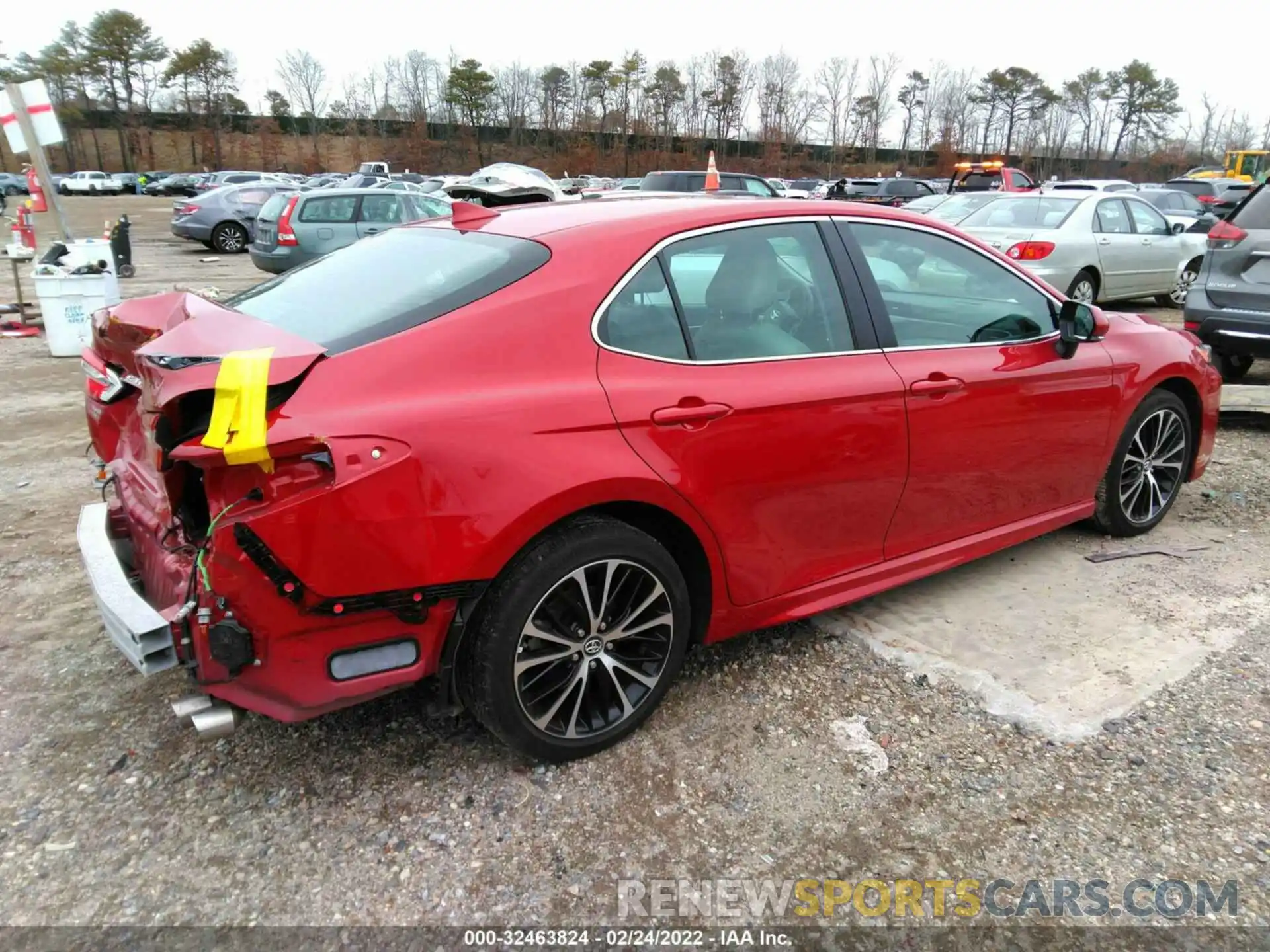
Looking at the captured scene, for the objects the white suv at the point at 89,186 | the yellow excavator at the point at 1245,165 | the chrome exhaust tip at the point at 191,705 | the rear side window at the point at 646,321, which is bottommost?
the white suv at the point at 89,186

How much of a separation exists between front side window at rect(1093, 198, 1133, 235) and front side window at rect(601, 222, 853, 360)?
8920 millimetres

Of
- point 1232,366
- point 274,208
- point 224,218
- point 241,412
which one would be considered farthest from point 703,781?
point 224,218

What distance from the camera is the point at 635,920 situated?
219cm

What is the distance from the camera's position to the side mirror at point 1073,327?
3723 millimetres

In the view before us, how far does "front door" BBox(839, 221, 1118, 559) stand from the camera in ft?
10.8

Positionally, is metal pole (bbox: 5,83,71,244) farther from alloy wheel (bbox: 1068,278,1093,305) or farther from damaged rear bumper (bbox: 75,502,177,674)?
alloy wheel (bbox: 1068,278,1093,305)

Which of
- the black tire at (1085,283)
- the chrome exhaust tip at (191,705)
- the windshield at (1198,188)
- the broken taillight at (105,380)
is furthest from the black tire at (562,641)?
the windshield at (1198,188)

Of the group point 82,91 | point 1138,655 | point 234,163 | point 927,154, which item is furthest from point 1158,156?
point 82,91

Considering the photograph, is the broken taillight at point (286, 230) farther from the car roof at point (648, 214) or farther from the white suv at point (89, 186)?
the white suv at point (89, 186)

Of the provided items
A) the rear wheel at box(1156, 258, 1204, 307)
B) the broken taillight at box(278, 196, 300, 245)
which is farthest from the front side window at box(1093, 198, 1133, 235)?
the broken taillight at box(278, 196, 300, 245)

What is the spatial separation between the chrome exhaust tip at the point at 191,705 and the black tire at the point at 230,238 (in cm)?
2229

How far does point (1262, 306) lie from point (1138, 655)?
4.81m

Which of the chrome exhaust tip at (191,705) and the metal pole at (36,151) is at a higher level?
the metal pole at (36,151)

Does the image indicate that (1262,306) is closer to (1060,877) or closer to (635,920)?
(1060,877)
